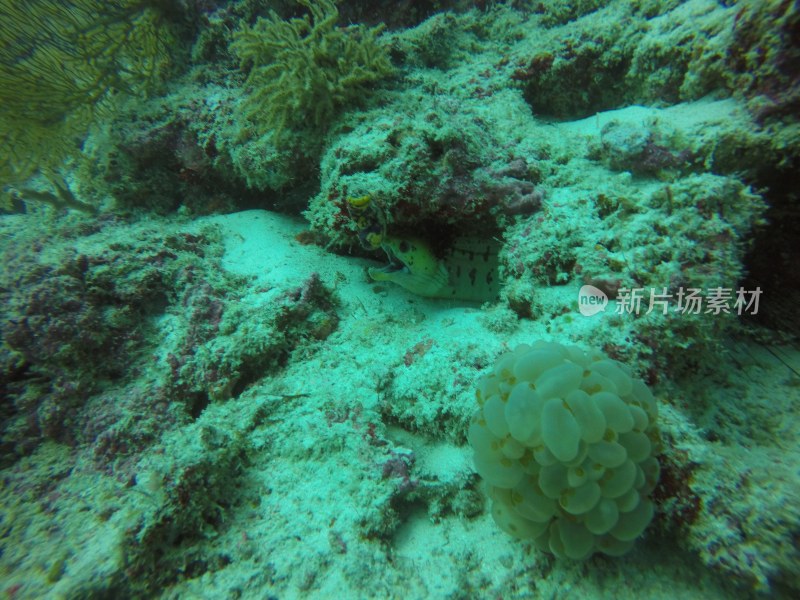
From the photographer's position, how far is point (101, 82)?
427 centimetres

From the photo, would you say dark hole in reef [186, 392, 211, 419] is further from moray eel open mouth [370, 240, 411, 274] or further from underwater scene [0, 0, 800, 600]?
moray eel open mouth [370, 240, 411, 274]

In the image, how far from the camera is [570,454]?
58.0 inches

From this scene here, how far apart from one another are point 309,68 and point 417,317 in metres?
2.55

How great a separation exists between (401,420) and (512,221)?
190 cm

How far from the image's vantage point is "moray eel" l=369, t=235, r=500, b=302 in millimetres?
3422

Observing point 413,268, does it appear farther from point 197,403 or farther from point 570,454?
point 570,454

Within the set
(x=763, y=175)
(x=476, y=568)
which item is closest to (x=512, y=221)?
(x=763, y=175)

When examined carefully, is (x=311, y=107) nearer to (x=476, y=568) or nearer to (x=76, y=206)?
(x=76, y=206)

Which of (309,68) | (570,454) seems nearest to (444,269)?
(309,68)

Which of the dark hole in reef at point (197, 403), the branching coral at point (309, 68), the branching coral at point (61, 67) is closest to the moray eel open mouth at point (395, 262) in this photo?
the branching coral at point (309, 68)

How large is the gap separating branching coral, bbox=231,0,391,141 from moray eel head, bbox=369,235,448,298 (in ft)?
4.72

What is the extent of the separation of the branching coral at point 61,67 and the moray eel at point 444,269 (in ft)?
13.0

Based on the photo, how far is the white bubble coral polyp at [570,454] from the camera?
1.51 meters

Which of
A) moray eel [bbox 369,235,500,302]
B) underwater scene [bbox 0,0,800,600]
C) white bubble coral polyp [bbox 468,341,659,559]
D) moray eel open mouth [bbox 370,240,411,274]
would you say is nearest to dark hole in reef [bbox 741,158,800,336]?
underwater scene [bbox 0,0,800,600]
